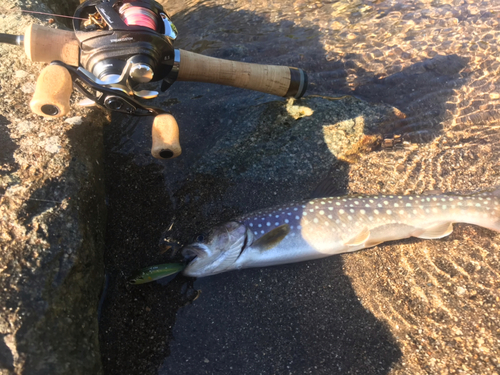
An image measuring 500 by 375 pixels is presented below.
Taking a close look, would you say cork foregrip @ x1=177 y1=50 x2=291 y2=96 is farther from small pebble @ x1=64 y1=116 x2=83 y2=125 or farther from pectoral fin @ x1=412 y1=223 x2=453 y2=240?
pectoral fin @ x1=412 y1=223 x2=453 y2=240

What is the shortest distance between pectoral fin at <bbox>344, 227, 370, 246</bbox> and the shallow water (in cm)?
20

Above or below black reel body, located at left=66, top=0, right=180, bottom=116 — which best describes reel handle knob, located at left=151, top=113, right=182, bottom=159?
below

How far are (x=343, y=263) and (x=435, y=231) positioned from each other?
1.04m

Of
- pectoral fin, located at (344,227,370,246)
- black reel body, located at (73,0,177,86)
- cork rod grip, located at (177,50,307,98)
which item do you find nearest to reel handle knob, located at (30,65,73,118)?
black reel body, located at (73,0,177,86)

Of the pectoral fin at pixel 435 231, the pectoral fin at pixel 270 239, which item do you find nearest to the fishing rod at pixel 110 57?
the pectoral fin at pixel 270 239

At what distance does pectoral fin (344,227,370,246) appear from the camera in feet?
11.0

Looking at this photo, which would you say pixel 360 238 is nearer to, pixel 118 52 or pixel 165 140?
pixel 165 140

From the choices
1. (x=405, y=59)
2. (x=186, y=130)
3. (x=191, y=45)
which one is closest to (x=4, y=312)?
(x=186, y=130)

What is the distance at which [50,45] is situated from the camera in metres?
2.83

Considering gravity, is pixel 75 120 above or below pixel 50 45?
below

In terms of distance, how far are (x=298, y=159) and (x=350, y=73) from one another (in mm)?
2132

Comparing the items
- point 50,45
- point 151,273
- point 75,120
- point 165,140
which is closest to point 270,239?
point 151,273

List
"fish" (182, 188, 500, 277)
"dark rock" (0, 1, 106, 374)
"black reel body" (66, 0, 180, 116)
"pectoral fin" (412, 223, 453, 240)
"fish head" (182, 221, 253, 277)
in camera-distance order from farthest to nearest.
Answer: "pectoral fin" (412, 223, 453, 240)
"fish" (182, 188, 500, 277)
"fish head" (182, 221, 253, 277)
"black reel body" (66, 0, 180, 116)
"dark rock" (0, 1, 106, 374)

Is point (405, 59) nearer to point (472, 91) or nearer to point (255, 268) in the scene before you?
point (472, 91)
